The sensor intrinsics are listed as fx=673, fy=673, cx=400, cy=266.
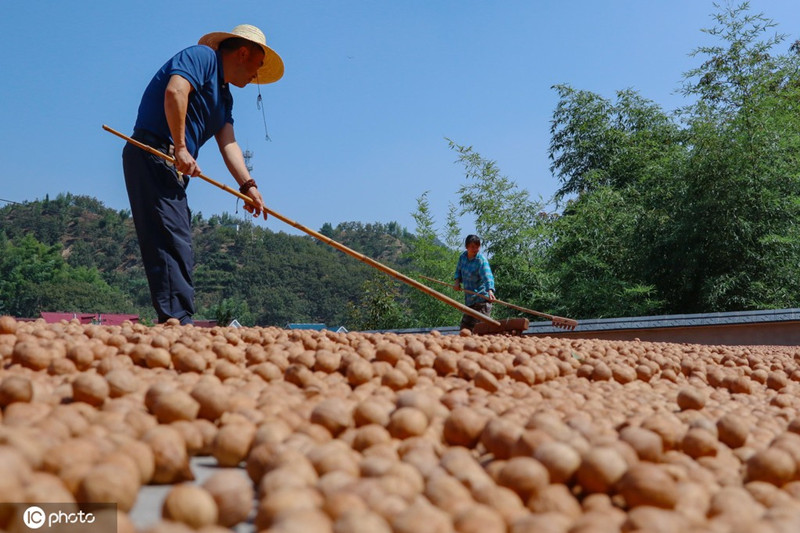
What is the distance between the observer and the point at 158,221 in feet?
10.7

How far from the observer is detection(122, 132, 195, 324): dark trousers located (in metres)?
3.28

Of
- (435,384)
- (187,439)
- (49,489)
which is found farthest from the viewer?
(435,384)

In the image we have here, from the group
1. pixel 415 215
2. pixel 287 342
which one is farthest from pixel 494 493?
pixel 415 215

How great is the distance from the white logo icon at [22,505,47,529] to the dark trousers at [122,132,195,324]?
8.46 feet

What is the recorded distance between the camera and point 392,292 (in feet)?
62.6

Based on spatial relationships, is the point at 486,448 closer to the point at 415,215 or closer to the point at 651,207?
the point at 651,207

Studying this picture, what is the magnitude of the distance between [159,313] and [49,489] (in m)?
2.62

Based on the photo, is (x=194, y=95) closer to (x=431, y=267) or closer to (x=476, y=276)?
(x=476, y=276)

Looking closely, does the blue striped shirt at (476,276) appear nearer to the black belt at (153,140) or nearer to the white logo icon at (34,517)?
the black belt at (153,140)

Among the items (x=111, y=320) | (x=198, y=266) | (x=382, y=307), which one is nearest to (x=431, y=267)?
(x=382, y=307)

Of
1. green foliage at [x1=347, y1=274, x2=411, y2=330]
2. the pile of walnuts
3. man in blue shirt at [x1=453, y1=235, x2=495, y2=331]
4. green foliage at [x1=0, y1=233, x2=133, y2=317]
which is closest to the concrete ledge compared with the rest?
man in blue shirt at [x1=453, y1=235, x2=495, y2=331]

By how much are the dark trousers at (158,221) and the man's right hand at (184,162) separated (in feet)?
0.35

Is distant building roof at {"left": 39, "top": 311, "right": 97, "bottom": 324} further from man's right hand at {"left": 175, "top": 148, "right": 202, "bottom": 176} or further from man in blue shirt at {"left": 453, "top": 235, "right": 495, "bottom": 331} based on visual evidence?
man in blue shirt at {"left": 453, "top": 235, "right": 495, "bottom": 331}

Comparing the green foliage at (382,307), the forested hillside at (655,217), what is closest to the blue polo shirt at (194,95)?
the forested hillside at (655,217)
